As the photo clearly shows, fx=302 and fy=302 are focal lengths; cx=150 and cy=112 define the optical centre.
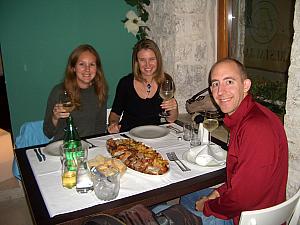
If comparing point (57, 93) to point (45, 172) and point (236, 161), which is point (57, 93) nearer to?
point (45, 172)

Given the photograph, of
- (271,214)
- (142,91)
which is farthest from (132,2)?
(271,214)

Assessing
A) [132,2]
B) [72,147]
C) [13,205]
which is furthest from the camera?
[132,2]

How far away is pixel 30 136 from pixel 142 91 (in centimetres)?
88

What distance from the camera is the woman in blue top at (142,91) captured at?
7.50ft

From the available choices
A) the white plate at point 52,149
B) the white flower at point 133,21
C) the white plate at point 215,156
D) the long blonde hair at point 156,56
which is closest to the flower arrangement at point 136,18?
the white flower at point 133,21

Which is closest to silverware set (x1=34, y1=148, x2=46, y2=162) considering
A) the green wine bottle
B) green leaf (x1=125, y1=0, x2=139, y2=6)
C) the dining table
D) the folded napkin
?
the dining table

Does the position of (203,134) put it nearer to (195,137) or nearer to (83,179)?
(195,137)

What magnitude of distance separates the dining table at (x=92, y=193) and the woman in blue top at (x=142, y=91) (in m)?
0.72

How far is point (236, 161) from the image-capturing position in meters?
1.32

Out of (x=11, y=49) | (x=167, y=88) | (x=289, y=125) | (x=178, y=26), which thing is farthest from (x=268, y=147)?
(x=11, y=49)

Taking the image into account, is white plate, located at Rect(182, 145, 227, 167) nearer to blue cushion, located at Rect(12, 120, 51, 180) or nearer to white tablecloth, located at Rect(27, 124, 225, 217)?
white tablecloth, located at Rect(27, 124, 225, 217)

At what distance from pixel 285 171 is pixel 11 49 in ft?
8.36

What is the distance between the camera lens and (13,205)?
8.38ft

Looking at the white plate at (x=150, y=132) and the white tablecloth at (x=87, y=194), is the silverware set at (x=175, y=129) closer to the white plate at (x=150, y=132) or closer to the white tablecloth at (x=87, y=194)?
the white plate at (x=150, y=132)
